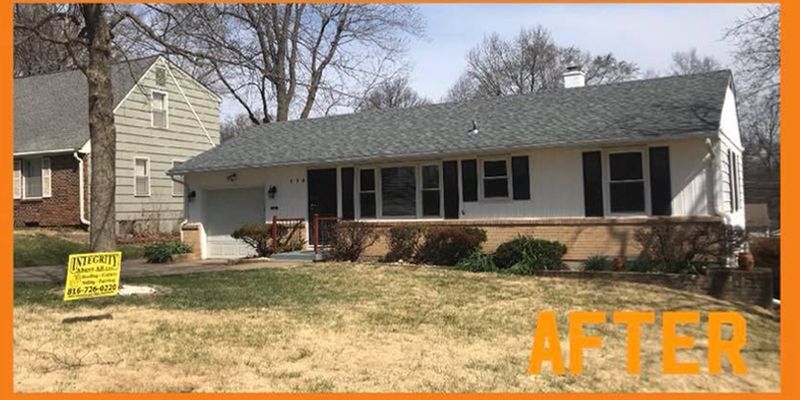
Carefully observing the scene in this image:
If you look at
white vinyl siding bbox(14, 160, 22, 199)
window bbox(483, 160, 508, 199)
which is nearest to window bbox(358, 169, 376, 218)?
window bbox(483, 160, 508, 199)

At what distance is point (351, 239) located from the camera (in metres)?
16.7

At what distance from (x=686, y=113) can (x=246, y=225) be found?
39.6 ft

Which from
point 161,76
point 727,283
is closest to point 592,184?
point 727,283

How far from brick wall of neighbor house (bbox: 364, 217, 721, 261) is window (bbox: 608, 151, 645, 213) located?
480mm

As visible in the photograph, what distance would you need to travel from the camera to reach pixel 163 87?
84.0 ft

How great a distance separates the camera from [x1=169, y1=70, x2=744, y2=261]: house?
1412 centimetres

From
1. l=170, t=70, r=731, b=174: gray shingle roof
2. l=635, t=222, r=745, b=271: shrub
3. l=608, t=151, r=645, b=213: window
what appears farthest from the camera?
l=170, t=70, r=731, b=174: gray shingle roof

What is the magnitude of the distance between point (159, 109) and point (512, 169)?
15.8 meters

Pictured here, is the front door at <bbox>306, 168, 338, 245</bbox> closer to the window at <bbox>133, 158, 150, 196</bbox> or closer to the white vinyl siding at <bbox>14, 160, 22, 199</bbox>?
the window at <bbox>133, 158, 150, 196</bbox>

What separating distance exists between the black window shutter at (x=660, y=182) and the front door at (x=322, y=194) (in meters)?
8.41

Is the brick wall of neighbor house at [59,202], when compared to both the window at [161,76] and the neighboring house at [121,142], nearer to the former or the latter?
the neighboring house at [121,142]

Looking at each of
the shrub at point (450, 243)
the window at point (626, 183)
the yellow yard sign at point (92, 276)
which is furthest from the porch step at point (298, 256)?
the window at point (626, 183)

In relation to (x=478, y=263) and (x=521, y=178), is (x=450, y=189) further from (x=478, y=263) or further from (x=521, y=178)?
(x=478, y=263)

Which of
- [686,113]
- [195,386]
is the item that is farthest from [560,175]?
[195,386]
